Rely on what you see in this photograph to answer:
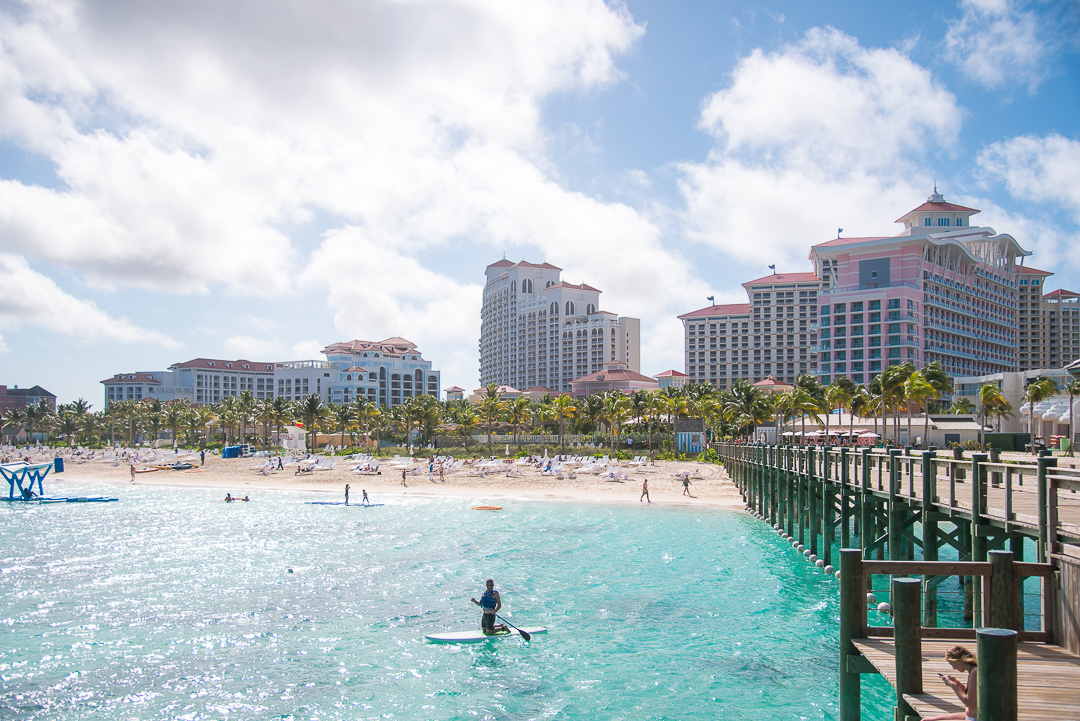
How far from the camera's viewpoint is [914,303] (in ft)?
332

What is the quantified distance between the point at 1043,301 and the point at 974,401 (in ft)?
219

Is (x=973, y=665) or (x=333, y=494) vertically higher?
(x=973, y=665)

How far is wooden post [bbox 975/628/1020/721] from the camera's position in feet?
16.4

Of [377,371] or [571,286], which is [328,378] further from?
[571,286]

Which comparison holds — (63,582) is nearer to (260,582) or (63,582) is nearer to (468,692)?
(260,582)

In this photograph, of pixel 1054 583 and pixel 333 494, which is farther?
pixel 333 494

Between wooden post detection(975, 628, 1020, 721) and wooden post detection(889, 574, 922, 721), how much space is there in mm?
1548

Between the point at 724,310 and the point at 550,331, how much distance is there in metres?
40.1

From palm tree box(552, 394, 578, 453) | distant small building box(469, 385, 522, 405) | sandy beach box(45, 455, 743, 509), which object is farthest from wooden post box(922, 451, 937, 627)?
distant small building box(469, 385, 522, 405)

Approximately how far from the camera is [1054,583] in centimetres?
776

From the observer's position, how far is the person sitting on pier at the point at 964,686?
5887 millimetres

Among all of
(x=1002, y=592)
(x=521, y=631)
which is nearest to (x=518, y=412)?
(x=521, y=631)

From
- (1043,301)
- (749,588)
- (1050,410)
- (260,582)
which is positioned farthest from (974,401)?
(260,582)

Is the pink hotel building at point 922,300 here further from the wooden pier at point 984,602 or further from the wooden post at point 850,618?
the wooden post at point 850,618
